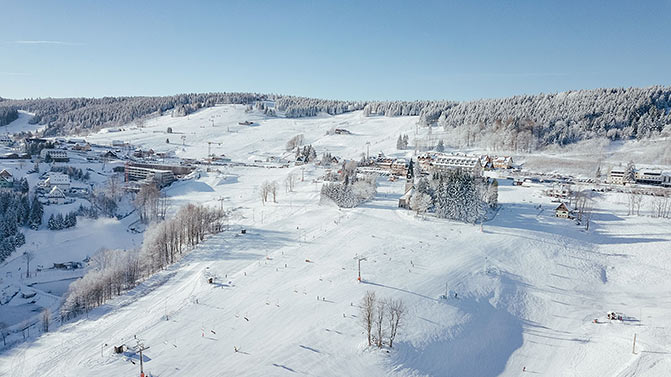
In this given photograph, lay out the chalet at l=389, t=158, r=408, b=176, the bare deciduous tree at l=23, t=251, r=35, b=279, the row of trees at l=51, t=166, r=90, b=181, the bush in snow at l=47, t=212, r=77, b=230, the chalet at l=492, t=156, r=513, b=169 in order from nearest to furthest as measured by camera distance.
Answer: the bare deciduous tree at l=23, t=251, r=35, b=279 → the bush in snow at l=47, t=212, r=77, b=230 → the row of trees at l=51, t=166, r=90, b=181 → the chalet at l=389, t=158, r=408, b=176 → the chalet at l=492, t=156, r=513, b=169

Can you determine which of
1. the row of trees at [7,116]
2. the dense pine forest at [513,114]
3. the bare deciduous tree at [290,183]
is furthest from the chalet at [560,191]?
the row of trees at [7,116]

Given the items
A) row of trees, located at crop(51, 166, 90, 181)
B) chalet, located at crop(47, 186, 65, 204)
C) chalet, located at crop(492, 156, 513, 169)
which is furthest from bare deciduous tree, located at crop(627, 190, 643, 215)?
row of trees, located at crop(51, 166, 90, 181)

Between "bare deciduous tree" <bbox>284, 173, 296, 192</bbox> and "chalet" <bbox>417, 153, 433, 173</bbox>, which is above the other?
"chalet" <bbox>417, 153, 433, 173</bbox>

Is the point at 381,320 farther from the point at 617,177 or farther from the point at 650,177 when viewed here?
the point at 650,177

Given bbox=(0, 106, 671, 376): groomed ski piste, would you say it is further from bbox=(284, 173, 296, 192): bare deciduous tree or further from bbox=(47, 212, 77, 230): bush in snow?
bbox=(47, 212, 77, 230): bush in snow

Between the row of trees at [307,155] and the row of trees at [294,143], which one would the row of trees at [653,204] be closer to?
the row of trees at [307,155]

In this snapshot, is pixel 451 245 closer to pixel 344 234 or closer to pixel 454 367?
pixel 344 234
